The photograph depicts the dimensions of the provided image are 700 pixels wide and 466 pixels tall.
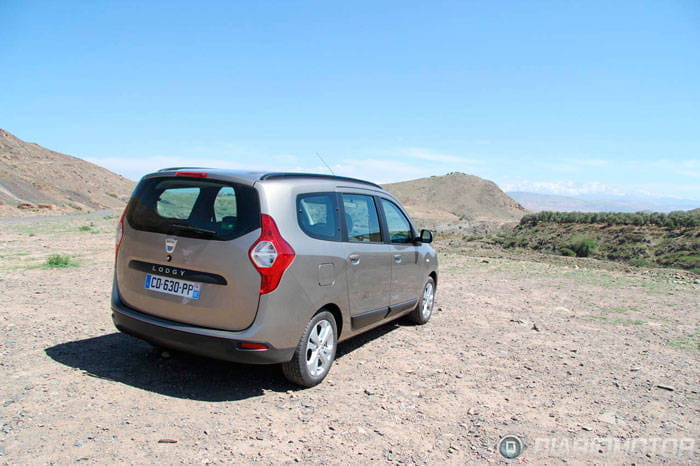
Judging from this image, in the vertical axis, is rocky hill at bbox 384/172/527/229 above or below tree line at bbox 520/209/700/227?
above

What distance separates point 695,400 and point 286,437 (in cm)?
395

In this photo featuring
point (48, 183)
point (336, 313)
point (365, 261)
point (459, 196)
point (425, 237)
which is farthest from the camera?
point (459, 196)

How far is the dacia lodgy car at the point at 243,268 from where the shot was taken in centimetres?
404

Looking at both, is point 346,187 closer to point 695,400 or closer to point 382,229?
point 382,229

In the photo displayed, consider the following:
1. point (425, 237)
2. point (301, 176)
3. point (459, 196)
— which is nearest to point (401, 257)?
point (425, 237)

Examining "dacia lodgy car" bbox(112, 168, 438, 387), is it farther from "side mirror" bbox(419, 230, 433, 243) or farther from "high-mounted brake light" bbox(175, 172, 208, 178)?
"side mirror" bbox(419, 230, 433, 243)

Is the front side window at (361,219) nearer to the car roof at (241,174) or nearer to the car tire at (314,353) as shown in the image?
the car roof at (241,174)

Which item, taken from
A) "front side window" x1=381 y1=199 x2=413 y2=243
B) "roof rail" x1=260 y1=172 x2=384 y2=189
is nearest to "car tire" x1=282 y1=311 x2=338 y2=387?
"roof rail" x1=260 y1=172 x2=384 y2=189

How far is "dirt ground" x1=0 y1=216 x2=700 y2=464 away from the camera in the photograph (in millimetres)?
3520

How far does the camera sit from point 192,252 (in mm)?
4164

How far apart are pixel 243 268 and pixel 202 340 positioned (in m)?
0.68

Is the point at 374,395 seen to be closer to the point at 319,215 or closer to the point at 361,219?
the point at 319,215

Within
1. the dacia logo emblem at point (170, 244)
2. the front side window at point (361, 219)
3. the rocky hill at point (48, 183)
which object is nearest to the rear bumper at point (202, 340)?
the dacia logo emblem at point (170, 244)

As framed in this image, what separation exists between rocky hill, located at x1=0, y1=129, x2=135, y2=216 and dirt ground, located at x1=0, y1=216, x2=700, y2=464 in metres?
33.0
